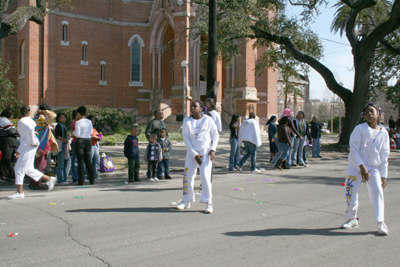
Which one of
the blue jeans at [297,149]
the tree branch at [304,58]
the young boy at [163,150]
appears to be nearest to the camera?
the young boy at [163,150]

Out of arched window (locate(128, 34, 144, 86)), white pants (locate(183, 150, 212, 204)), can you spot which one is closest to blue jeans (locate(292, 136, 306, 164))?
white pants (locate(183, 150, 212, 204))

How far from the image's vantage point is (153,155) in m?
9.77

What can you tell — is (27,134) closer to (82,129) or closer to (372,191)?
(82,129)

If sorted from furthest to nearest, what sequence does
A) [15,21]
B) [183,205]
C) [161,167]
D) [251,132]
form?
[251,132]
[161,167]
[15,21]
[183,205]

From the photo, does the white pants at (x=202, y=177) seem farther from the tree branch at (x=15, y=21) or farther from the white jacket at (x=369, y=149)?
the tree branch at (x=15, y=21)

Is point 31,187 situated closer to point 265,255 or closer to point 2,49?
point 265,255

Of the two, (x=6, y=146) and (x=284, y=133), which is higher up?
(x=284, y=133)

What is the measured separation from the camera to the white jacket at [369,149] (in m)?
5.03

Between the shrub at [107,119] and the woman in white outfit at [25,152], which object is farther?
the shrub at [107,119]

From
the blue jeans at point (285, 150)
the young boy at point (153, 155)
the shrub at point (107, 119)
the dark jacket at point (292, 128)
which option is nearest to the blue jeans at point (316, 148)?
the dark jacket at point (292, 128)

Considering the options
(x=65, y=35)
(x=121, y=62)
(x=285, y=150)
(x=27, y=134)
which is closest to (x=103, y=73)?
(x=121, y=62)

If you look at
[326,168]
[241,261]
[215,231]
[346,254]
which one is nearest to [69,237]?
[215,231]

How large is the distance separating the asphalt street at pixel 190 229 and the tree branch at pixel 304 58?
10535mm

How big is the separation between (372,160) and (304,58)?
14.0 meters
